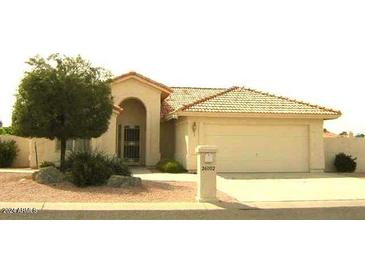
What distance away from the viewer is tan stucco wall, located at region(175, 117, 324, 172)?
72.1 feet

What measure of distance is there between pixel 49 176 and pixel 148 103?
39.1 feet

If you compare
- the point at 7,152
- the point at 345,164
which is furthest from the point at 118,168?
the point at 345,164

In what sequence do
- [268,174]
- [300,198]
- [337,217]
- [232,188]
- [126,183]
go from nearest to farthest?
1. [337,217]
2. [300,198]
3. [126,183]
4. [232,188]
5. [268,174]

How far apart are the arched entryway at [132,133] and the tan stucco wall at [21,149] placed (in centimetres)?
536

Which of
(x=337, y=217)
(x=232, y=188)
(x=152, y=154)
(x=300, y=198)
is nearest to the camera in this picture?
(x=337, y=217)

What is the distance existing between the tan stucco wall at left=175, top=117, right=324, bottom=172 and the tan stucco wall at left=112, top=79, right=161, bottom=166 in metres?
2.24

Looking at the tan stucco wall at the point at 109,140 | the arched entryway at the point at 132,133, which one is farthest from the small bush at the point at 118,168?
the arched entryway at the point at 132,133

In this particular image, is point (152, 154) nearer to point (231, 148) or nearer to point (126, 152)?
point (126, 152)

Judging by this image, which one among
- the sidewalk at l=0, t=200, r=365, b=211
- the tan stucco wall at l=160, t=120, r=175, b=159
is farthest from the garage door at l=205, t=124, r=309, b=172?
the sidewalk at l=0, t=200, r=365, b=211

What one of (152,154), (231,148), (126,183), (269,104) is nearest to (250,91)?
(269,104)

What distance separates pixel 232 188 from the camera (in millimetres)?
15289

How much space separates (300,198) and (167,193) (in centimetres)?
386

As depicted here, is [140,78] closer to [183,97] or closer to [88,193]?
[183,97]

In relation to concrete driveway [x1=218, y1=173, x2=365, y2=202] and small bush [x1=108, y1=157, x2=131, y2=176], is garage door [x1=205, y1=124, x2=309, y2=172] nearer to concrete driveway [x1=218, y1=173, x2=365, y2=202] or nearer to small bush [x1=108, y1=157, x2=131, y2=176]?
concrete driveway [x1=218, y1=173, x2=365, y2=202]
